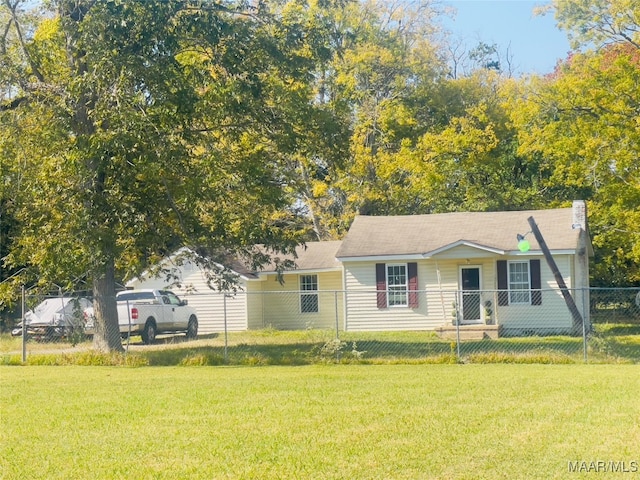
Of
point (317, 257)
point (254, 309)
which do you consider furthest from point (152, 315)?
point (317, 257)

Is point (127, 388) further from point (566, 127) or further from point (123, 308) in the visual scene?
point (566, 127)

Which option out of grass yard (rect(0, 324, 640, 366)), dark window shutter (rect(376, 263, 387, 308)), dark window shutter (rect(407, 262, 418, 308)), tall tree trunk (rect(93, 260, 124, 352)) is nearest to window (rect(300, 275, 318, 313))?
dark window shutter (rect(376, 263, 387, 308))

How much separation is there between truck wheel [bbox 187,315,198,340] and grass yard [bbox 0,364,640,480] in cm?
1300

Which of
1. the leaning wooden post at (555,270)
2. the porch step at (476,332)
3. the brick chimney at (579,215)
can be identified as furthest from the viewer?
the brick chimney at (579,215)

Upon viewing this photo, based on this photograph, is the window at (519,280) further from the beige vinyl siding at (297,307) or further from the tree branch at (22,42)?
the tree branch at (22,42)

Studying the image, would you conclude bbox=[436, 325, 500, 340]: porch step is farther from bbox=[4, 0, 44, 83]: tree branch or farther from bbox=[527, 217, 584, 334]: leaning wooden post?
bbox=[4, 0, 44, 83]: tree branch

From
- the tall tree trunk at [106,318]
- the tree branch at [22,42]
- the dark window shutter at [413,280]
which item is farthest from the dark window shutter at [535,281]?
the tree branch at [22,42]

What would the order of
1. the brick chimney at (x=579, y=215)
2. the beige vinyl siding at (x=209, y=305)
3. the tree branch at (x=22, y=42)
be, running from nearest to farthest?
the tree branch at (x=22, y=42), the brick chimney at (x=579, y=215), the beige vinyl siding at (x=209, y=305)

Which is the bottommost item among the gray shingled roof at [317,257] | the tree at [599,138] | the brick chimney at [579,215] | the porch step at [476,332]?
the porch step at [476,332]

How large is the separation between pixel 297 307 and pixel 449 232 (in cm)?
679

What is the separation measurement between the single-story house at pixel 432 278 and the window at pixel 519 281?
0.03 meters

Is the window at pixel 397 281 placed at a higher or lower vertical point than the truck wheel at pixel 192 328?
higher

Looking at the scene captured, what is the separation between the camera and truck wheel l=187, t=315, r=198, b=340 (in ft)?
92.4

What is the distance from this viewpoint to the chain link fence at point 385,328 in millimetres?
18938
